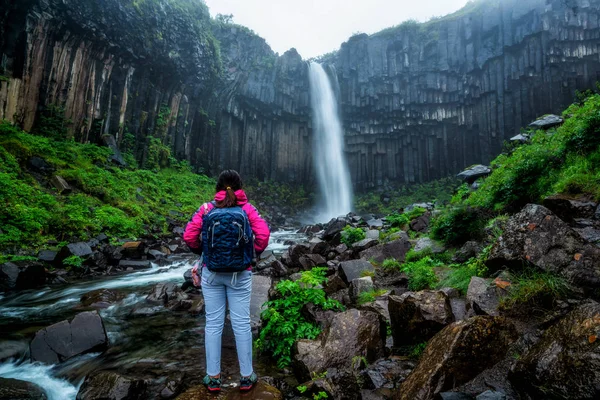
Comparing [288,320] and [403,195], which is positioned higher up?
[288,320]

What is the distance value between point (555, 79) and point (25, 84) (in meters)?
39.2

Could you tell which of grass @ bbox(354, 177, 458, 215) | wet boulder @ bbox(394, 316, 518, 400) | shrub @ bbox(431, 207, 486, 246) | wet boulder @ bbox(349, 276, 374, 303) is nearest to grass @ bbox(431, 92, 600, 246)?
shrub @ bbox(431, 207, 486, 246)

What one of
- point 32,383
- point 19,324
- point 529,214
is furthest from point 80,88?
point 529,214

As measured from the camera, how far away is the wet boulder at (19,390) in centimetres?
374

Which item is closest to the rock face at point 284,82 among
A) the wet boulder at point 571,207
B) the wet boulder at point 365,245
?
the wet boulder at point 365,245

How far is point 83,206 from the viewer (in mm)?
13789

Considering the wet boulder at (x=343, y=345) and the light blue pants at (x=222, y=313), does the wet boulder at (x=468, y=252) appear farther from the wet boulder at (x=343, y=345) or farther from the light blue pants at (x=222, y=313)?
the light blue pants at (x=222, y=313)

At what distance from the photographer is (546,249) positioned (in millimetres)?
3799

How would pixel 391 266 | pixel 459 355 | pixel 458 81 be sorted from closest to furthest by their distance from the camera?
pixel 459 355, pixel 391 266, pixel 458 81

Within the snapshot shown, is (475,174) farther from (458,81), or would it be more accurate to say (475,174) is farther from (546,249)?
(458,81)

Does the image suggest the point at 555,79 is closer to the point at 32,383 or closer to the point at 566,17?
the point at 566,17

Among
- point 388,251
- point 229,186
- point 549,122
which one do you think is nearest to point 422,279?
point 388,251

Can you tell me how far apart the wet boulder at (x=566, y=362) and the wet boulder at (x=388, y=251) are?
19.0 ft

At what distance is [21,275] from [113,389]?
734 centimetres
